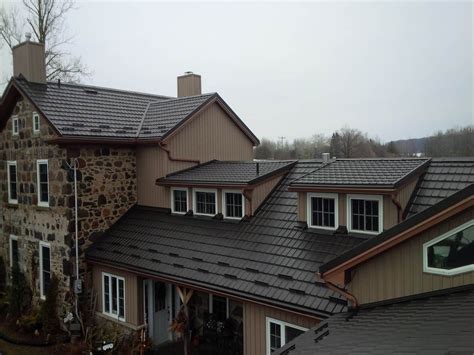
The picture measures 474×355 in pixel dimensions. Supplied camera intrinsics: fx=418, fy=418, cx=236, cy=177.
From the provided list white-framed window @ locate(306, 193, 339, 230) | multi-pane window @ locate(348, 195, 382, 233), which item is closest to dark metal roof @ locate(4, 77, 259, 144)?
white-framed window @ locate(306, 193, 339, 230)

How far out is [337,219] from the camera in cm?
973

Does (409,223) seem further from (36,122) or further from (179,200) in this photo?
(36,122)

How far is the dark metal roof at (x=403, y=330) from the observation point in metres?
4.43

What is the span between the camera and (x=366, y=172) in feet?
32.2

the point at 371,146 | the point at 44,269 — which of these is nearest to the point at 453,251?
the point at 44,269

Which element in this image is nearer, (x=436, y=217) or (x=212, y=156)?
(x=436, y=217)

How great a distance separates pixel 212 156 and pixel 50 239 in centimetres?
613

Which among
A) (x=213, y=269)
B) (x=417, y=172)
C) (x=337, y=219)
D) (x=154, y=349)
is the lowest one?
(x=154, y=349)

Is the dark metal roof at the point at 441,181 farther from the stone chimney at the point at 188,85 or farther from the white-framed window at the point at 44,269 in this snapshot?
the white-framed window at the point at 44,269

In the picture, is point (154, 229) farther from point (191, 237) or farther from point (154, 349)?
point (154, 349)

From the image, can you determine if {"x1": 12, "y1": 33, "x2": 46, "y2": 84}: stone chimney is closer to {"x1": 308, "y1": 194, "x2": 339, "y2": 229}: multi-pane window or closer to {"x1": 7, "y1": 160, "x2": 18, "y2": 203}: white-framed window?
{"x1": 7, "y1": 160, "x2": 18, "y2": 203}: white-framed window

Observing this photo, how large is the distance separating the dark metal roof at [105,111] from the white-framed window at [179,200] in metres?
1.82

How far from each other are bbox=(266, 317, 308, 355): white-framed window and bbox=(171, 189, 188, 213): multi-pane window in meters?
5.36

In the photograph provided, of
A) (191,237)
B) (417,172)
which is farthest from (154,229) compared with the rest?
(417,172)
